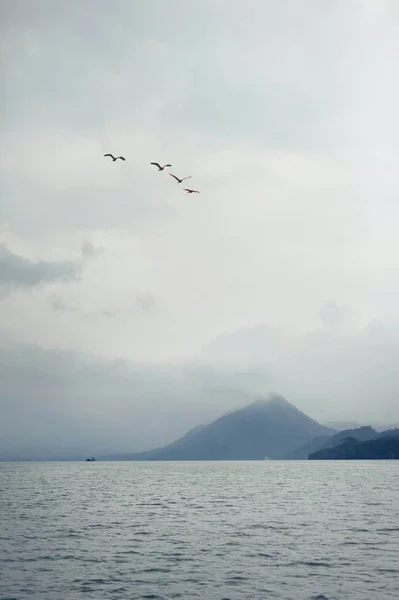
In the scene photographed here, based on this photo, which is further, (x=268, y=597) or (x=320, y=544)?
(x=320, y=544)

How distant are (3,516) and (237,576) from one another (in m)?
51.2

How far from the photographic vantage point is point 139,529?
63.0m

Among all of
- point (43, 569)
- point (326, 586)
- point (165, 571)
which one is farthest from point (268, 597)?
point (43, 569)

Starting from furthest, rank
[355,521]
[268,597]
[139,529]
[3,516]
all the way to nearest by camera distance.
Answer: [3,516] → [355,521] → [139,529] → [268,597]

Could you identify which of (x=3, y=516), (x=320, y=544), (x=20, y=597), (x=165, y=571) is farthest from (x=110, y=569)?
(x=3, y=516)

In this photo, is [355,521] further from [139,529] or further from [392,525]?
[139,529]

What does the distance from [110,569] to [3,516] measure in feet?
144

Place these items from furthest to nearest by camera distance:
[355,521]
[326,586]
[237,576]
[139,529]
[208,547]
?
1. [355,521]
2. [139,529]
3. [208,547]
4. [237,576]
5. [326,586]

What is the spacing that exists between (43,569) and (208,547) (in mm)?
15410

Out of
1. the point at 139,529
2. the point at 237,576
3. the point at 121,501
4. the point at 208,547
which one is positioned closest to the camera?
the point at 237,576

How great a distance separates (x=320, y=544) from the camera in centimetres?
5172

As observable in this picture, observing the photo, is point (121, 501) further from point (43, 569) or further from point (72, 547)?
point (43, 569)

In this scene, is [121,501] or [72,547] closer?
[72,547]

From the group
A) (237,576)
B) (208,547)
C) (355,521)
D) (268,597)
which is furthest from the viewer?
(355,521)
